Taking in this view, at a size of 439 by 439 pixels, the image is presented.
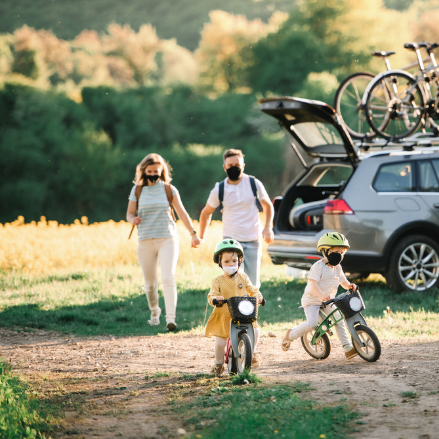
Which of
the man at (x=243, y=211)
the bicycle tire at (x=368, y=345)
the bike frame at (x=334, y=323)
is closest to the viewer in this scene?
the bicycle tire at (x=368, y=345)

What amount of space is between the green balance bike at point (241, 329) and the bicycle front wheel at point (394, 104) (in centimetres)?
523

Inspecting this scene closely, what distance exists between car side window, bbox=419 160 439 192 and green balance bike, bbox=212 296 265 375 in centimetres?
439

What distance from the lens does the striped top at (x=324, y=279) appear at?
5.80 m

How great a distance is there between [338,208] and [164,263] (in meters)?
2.44

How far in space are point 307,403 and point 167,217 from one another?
3.60m

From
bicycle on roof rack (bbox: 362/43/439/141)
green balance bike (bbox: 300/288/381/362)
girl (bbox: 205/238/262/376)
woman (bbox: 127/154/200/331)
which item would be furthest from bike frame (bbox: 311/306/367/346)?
bicycle on roof rack (bbox: 362/43/439/141)

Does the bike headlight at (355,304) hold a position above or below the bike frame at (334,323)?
above

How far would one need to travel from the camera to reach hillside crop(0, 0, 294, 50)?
112812 mm

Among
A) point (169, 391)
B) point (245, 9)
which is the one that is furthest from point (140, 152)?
point (245, 9)

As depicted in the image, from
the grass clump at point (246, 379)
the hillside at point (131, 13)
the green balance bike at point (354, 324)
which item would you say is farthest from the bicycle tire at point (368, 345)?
the hillside at point (131, 13)

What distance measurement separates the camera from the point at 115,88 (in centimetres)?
5691

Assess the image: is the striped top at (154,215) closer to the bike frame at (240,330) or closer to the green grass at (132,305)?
the green grass at (132,305)

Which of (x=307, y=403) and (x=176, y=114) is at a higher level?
(x=176, y=114)

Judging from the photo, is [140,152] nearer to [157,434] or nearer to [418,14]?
[418,14]
